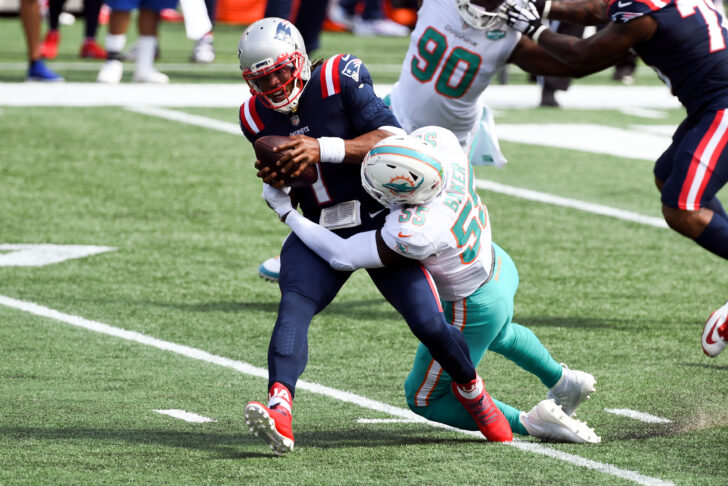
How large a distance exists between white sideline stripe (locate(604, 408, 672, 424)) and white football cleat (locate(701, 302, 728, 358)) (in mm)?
574

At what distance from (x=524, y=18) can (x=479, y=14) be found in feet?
1.04

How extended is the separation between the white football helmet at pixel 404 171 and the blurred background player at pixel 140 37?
7.59 m

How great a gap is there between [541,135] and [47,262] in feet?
17.8

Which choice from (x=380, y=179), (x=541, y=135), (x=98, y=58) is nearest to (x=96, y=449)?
(x=380, y=179)

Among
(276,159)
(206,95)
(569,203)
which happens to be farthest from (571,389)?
(206,95)

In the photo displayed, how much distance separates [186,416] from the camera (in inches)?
181

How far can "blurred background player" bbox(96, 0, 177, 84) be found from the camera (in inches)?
461

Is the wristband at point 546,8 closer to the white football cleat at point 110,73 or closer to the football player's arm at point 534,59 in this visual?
the football player's arm at point 534,59

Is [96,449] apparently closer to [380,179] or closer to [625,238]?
[380,179]

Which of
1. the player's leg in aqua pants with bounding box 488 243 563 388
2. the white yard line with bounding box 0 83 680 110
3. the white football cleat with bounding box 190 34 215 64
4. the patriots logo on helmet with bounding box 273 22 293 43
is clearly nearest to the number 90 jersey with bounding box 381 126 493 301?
the player's leg in aqua pants with bounding box 488 243 563 388

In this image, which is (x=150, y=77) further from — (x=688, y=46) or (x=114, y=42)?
(x=688, y=46)

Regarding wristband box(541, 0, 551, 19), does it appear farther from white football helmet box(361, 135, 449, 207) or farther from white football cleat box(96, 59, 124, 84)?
white football cleat box(96, 59, 124, 84)

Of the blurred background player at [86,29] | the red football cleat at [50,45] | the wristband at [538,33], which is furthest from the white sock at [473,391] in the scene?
the red football cleat at [50,45]

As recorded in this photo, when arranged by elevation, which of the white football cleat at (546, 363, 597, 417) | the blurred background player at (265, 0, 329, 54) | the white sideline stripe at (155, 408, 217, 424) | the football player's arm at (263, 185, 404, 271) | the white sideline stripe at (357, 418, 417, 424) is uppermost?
the football player's arm at (263, 185, 404, 271)
